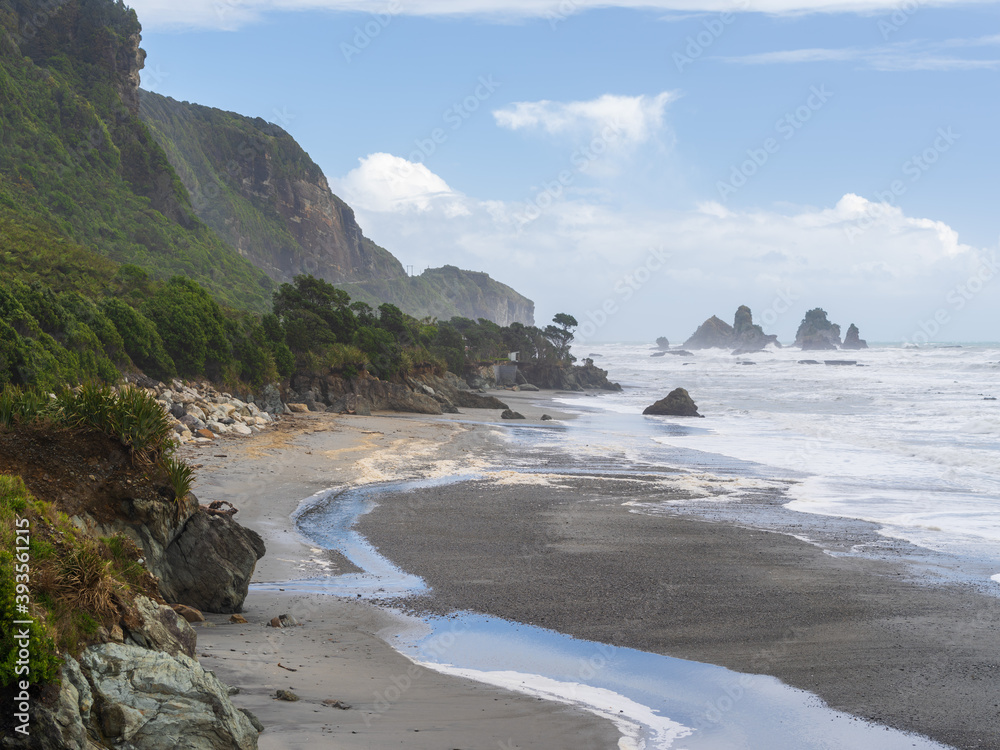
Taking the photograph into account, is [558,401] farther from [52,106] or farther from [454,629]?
[52,106]

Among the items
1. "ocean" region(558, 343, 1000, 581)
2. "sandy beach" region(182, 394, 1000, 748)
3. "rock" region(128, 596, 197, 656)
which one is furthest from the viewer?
"ocean" region(558, 343, 1000, 581)

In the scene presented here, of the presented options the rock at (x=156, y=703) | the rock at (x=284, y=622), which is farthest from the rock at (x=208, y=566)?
the rock at (x=156, y=703)

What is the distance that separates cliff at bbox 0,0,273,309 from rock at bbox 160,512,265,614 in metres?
53.2

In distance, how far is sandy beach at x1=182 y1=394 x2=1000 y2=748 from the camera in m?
6.51

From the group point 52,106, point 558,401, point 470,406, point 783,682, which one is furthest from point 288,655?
point 52,106

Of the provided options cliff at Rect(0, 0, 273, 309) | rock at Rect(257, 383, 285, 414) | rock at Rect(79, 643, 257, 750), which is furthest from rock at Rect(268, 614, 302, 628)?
cliff at Rect(0, 0, 273, 309)

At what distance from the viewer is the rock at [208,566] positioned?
8578 millimetres

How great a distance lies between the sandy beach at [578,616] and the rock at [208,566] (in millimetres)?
290

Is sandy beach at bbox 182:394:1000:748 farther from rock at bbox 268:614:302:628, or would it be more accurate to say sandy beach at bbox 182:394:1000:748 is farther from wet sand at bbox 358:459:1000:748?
rock at bbox 268:614:302:628

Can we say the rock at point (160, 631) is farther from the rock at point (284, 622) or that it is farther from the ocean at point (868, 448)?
the ocean at point (868, 448)

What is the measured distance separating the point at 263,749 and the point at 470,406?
41.4 m

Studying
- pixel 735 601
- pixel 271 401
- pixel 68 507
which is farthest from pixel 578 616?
pixel 271 401

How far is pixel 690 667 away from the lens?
8.11 metres

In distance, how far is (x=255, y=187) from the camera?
445ft
